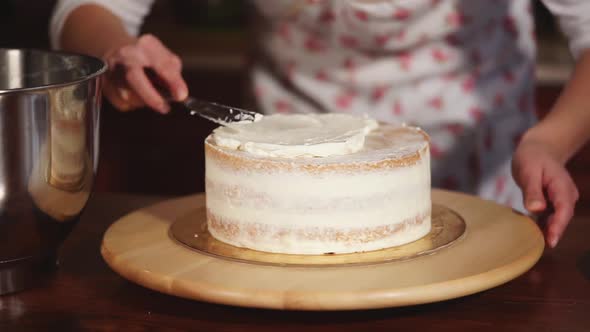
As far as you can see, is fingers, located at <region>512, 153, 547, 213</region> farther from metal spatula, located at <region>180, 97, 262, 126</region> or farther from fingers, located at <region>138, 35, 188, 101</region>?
fingers, located at <region>138, 35, 188, 101</region>

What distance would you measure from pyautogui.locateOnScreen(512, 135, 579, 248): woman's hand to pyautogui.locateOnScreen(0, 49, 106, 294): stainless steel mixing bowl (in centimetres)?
59

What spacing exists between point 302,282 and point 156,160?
7.09 ft

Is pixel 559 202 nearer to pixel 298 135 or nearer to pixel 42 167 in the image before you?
pixel 298 135

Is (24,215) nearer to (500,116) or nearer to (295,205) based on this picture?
(295,205)

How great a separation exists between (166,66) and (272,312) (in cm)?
47

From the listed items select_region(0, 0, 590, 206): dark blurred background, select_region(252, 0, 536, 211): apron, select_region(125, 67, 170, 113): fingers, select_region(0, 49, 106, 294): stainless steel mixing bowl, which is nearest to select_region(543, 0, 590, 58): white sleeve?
select_region(252, 0, 536, 211): apron

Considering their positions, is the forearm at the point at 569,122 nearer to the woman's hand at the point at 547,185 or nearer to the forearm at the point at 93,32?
the woman's hand at the point at 547,185

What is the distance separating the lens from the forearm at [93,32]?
1494 millimetres

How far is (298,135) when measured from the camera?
1105 mm

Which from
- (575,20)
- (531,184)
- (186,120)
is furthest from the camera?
(186,120)

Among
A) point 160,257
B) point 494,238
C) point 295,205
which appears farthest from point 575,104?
point 160,257

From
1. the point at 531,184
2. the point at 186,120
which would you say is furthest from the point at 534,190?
the point at 186,120

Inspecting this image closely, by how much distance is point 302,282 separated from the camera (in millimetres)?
907

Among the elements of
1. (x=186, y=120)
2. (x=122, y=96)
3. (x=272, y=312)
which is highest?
(x=122, y=96)
